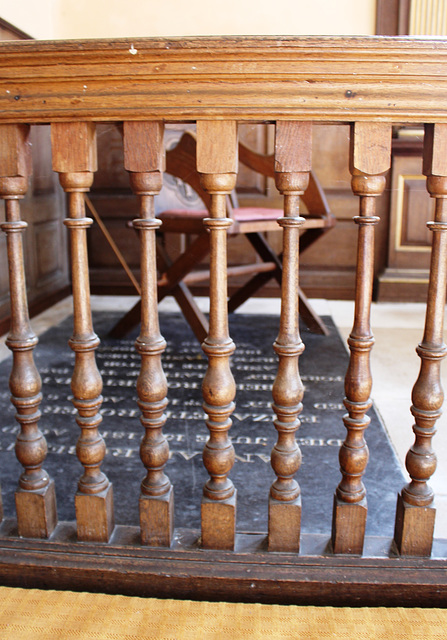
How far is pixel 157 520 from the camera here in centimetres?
116

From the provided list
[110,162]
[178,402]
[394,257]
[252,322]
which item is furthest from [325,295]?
[178,402]

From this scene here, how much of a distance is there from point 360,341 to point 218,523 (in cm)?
42

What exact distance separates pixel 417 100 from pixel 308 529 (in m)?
0.93

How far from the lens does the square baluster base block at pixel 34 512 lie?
1173mm

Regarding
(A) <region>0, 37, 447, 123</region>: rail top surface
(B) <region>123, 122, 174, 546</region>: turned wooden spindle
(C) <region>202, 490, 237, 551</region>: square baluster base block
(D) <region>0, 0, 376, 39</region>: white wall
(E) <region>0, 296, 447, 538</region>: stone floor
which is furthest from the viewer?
(D) <region>0, 0, 376, 39</region>: white wall

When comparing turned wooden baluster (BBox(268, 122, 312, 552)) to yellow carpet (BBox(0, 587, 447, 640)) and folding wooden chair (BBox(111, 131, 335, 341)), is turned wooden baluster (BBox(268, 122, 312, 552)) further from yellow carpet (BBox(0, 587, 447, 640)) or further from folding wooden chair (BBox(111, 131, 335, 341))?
folding wooden chair (BBox(111, 131, 335, 341))

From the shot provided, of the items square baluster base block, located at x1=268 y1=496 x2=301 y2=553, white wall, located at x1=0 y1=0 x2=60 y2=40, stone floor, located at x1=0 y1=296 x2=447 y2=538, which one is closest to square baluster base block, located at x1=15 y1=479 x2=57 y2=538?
square baluster base block, located at x1=268 y1=496 x2=301 y2=553

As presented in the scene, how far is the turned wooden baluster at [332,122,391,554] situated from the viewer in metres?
1.00

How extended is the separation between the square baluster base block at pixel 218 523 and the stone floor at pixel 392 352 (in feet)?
1.80

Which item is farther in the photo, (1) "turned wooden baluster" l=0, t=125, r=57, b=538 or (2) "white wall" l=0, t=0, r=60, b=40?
(2) "white wall" l=0, t=0, r=60, b=40

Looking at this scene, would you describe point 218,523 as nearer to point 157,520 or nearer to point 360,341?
point 157,520

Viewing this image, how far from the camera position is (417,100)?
3.15 ft

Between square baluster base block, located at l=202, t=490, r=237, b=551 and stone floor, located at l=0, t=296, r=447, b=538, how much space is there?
1.80 ft

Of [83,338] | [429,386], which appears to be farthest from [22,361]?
[429,386]
